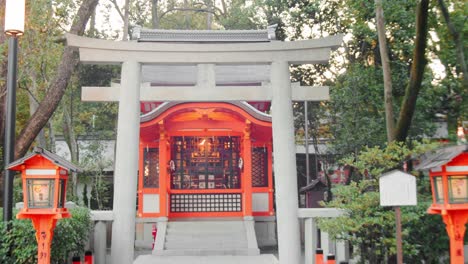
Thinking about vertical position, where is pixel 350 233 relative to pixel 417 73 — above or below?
below

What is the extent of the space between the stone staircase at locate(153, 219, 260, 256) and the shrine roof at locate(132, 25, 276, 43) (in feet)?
18.7

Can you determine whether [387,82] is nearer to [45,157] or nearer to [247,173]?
[247,173]

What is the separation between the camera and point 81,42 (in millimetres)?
9945

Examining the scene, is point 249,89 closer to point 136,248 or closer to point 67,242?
point 67,242

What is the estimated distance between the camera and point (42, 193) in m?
7.43

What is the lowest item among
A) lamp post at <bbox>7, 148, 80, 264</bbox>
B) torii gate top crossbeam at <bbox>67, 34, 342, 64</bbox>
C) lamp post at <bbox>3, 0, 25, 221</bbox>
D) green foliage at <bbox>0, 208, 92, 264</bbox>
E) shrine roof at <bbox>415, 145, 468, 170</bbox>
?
green foliage at <bbox>0, 208, 92, 264</bbox>

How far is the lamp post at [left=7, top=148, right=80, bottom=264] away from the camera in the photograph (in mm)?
7289

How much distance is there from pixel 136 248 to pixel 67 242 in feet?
27.7

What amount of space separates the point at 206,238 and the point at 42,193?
25.8 feet


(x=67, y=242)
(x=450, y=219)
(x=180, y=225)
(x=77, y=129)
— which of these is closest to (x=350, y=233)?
(x=450, y=219)

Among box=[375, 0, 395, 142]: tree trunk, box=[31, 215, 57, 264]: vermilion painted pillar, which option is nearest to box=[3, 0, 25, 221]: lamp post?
box=[31, 215, 57, 264]: vermilion painted pillar

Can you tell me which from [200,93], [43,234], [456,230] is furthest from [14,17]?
[456,230]

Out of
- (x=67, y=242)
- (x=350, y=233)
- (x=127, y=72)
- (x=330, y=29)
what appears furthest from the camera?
(x=330, y=29)

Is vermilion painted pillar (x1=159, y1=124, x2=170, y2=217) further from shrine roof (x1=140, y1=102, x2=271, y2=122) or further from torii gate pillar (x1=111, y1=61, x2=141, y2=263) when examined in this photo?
torii gate pillar (x1=111, y1=61, x2=141, y2=263)
